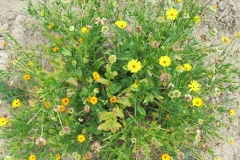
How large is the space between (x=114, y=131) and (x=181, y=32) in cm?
119

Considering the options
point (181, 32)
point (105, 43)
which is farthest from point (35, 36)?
point (181, 32)

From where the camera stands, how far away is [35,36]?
3479 mm

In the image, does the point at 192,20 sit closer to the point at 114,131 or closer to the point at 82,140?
the point at 114,131

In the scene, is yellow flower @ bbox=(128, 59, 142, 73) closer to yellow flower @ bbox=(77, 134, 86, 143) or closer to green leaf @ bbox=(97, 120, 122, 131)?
green leaf @ bbox=(97, 120, 122, 131)

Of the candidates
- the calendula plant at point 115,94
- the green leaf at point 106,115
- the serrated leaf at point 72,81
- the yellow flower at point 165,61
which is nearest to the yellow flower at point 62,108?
the calendula plant at point 115,94

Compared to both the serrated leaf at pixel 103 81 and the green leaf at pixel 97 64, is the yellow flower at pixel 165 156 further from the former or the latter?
the green leaf at pixel 97 64

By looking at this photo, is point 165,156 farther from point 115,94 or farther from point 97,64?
point 97,64

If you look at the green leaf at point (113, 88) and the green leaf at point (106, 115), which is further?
the green leaf at point (113, 88)

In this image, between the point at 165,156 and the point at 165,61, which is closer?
the point at 165,61

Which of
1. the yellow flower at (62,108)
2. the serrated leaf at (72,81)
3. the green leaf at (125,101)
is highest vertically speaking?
the serrated leaf at (72,81)

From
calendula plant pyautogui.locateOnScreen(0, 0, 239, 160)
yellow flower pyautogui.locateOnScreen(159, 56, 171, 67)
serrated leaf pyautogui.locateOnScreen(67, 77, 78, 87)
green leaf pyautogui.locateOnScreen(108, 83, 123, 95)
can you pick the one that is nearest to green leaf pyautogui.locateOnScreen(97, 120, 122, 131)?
calendula plant pyautogui.locateOnScreen(0, 0, 239, 160)

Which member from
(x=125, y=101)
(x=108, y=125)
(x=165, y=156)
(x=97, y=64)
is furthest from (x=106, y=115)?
(x=165, y=156)

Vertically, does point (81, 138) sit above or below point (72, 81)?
below

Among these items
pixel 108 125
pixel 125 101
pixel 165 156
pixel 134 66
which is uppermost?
pixel 134 66
